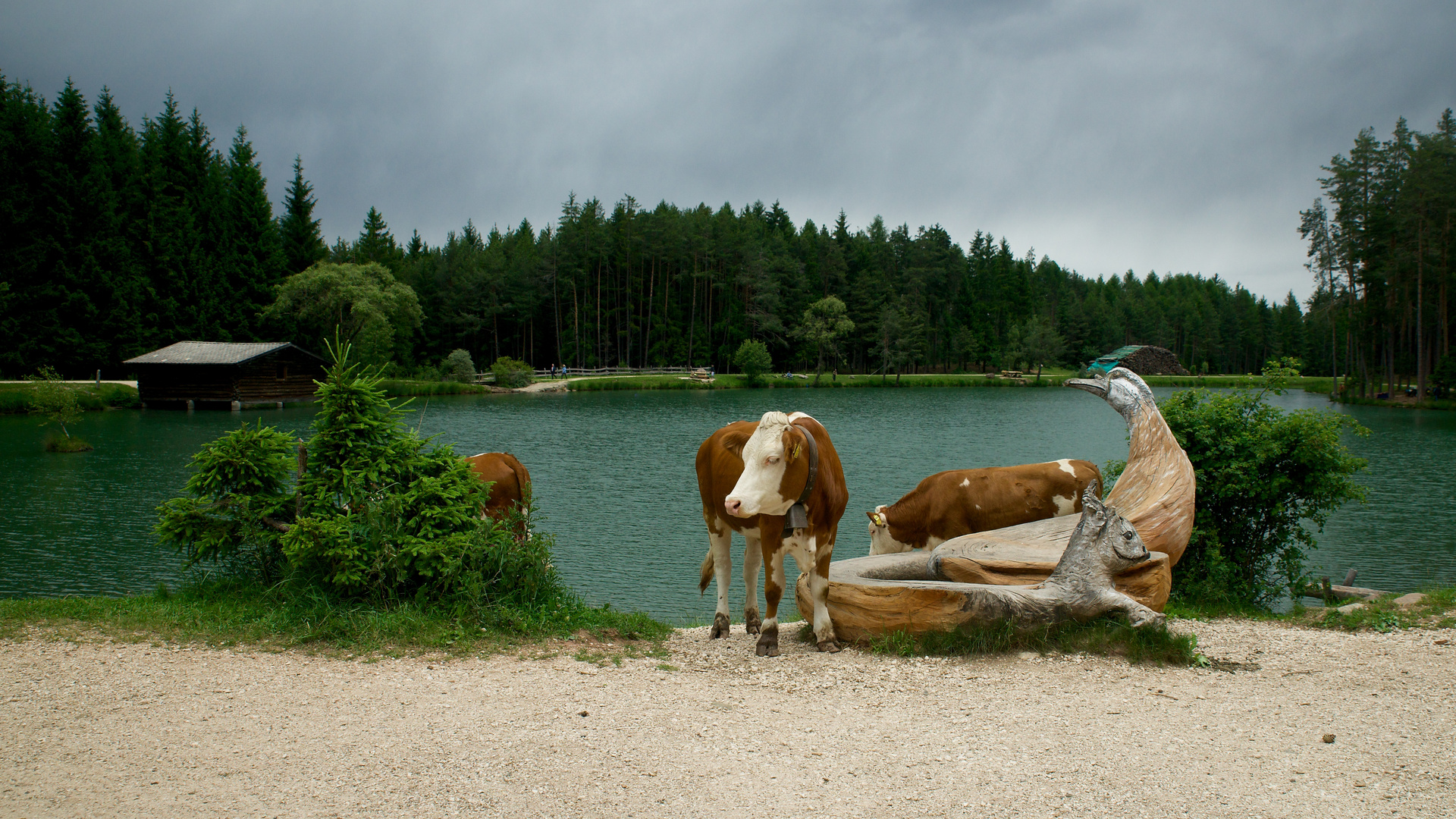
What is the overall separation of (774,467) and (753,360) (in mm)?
70148

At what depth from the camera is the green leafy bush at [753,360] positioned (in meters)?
76.1

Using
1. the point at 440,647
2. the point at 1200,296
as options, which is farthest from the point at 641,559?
the point at 1200,296

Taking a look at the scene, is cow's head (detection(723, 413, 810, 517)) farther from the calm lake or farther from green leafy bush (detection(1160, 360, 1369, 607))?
green leafy bush (detection(1160, 360, 1369, 607))

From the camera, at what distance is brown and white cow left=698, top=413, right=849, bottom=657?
601 centimetres

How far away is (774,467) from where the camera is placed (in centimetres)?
602

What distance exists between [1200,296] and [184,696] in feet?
485

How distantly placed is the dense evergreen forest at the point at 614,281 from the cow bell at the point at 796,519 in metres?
55.1

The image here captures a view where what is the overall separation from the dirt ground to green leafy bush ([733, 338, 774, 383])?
70.2 metres

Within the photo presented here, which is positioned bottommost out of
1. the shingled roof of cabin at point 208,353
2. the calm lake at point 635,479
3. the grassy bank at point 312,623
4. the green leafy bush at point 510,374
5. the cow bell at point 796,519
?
the calm lake at point 635,479

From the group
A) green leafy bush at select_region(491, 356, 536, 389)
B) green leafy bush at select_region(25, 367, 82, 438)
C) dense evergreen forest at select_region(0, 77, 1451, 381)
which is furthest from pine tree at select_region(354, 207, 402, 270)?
green leafy bush at select_region(25, 367, 82, 438)

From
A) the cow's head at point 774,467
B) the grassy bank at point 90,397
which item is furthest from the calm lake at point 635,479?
the grassy bank at point 90,397

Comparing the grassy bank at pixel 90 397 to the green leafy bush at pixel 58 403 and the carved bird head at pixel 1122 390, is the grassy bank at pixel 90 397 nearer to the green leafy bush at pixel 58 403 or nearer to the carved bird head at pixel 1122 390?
the green leafy bush at pixel 58 403

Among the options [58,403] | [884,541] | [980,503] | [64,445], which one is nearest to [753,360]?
[58,403]

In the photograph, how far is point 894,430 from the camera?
3728 cm
